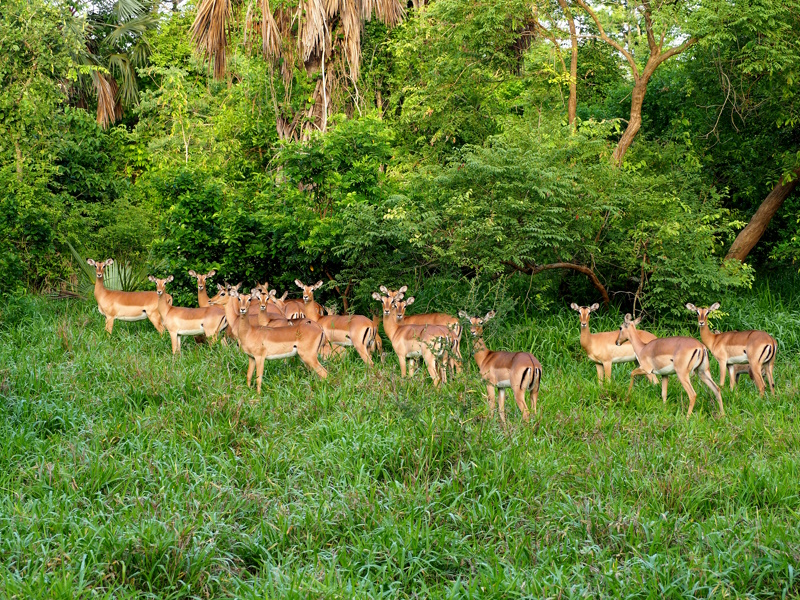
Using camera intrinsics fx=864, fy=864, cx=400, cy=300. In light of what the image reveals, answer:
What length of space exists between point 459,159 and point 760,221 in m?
4.51

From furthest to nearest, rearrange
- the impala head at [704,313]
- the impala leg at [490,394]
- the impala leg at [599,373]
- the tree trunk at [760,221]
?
the tree trunk at [760,221], the impala head at [704,313], the impala leg at [599,373], the impala leg at [490,394]

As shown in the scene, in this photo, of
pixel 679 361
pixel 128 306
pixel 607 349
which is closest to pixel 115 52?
pixel 128 306

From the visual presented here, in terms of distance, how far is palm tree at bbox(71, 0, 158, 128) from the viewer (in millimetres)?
21281

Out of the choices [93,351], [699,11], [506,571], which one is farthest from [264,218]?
[506,571]

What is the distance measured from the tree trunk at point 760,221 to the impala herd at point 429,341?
3028 millimetres

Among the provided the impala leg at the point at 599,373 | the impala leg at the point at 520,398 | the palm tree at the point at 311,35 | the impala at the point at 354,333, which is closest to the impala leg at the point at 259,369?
the impala at the point at 354,333

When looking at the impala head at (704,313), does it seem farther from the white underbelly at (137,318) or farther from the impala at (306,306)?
the white underbelly at (137,318)

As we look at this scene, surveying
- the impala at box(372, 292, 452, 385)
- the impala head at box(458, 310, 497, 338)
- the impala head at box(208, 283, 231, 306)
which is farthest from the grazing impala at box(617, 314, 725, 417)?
the impala head at box(208, 283, 231, 306)

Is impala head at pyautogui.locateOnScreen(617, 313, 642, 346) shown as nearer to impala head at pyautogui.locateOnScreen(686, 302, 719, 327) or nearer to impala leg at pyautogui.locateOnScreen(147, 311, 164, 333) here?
impala head at pyautogui.locateOnScreen(686, 302, 719, 327)

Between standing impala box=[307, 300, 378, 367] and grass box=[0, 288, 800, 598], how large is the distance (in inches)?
45.7

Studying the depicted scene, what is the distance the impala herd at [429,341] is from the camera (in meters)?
8.22

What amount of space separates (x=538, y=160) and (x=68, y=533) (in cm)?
721

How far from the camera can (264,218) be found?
12.0m

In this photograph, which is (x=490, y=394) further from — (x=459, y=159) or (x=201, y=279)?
(x=201, y=279)
